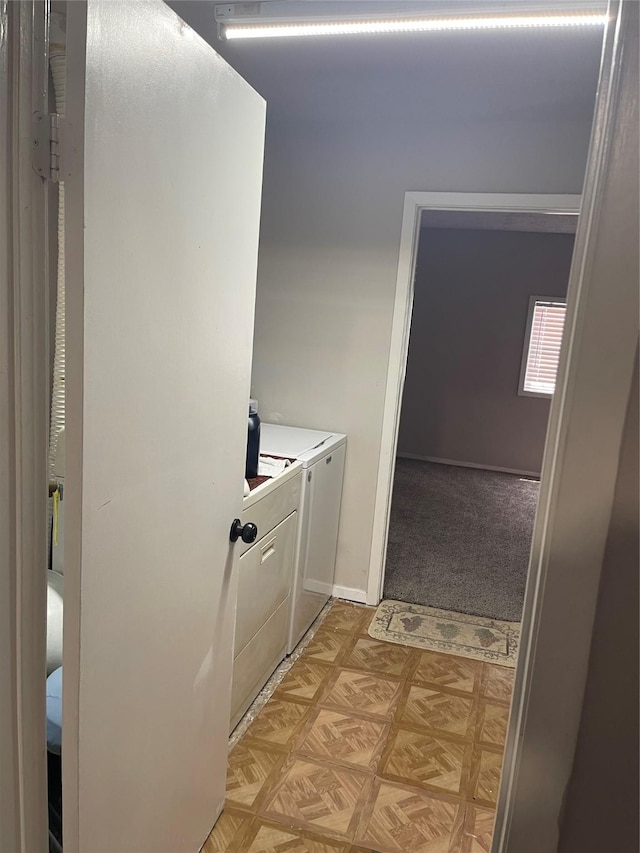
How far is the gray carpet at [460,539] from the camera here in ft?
11.2

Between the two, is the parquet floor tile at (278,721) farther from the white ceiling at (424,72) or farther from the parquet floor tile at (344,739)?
the white ceiling at (424,72)

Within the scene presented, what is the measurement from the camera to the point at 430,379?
638 centimetres

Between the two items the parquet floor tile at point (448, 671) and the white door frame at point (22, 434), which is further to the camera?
the parquet floor tile at point (448, 671)

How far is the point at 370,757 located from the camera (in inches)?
82.9

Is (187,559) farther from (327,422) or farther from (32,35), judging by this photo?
(327,422)

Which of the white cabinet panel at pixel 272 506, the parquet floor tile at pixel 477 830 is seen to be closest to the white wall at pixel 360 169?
the white cabinet panel at pixel 272 506

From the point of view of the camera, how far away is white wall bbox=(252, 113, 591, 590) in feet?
9.15

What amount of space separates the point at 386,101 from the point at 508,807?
2.71 metres

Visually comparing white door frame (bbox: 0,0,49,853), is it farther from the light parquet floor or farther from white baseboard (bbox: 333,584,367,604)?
white baseboard (bbox: 333,584,367,604)

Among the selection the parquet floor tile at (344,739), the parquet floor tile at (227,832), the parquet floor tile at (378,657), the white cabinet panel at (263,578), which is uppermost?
the white cabinet panel at (263,578)

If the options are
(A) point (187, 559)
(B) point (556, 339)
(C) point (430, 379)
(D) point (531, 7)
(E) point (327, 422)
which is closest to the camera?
(A) point (187, 559)

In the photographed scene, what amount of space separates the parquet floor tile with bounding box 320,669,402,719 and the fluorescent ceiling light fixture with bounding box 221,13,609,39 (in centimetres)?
239

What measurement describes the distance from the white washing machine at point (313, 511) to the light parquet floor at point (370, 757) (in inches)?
8.9

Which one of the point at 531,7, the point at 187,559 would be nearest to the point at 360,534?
the point at 187,559
